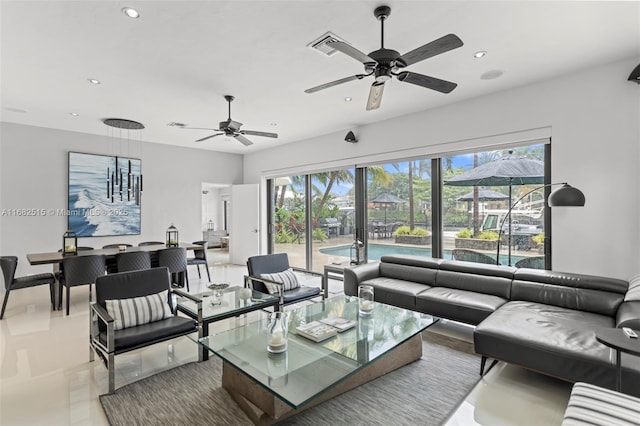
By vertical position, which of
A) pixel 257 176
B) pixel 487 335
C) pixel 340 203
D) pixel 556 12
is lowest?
pixel 487 335

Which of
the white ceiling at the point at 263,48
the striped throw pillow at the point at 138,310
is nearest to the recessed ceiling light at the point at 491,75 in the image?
the white ceiling at the point at 263,48

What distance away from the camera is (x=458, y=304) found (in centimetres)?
334

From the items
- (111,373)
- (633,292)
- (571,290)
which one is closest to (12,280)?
(111,373)

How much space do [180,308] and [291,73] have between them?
281 cm

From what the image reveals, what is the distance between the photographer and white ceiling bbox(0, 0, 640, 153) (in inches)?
98.7

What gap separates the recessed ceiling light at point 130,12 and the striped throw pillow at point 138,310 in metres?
2.38

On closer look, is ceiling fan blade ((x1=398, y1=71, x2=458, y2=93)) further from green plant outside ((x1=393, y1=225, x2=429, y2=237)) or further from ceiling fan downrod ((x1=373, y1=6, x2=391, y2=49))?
green plant outside ((x1=393, y1=225, x2=429, y2=237))

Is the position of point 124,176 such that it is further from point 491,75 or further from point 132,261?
point 491,75

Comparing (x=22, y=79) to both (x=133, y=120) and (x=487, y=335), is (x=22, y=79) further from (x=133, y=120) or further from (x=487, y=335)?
(x=487, y=335)

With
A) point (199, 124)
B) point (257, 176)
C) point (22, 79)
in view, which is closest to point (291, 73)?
point (199, 124)

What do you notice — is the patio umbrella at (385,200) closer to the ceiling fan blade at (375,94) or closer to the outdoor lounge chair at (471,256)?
the outdoor lounge chair at (471,256)

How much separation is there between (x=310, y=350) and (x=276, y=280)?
1.82 m

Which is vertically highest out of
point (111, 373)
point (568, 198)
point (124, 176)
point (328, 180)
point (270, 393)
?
point (124, 176)

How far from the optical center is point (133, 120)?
17.9 feet
